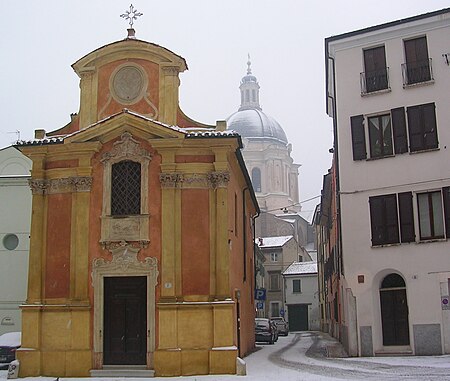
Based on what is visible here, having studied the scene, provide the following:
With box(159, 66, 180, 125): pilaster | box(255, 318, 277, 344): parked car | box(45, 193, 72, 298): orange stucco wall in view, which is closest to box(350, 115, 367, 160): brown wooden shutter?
box(159, 66, 180, 125): pilaster

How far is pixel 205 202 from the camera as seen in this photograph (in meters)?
21.0

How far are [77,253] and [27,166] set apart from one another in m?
14.1

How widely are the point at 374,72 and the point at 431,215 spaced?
19.7 ft

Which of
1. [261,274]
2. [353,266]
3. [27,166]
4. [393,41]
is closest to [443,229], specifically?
[353,266]

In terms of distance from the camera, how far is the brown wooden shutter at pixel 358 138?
83.5ft

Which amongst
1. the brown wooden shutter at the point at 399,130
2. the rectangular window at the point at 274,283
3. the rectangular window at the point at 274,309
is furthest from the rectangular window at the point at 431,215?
the rectangular window at the point at 274,283

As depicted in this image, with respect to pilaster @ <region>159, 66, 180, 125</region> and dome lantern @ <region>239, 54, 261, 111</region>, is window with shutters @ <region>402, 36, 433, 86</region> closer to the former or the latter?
pilaster @ <region>159, 66, 180, 125</region>

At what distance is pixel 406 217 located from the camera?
24.1m

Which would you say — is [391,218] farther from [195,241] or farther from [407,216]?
[195,241]

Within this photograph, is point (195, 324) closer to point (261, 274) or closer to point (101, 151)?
point (101, 151)

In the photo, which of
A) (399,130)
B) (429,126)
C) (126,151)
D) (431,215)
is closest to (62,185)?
(126,151)

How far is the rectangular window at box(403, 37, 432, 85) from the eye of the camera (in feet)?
81.4

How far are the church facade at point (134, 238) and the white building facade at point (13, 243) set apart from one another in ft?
37.3

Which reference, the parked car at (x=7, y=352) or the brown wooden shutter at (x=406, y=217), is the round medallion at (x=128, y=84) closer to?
the parked car at (x=7, y=352)
